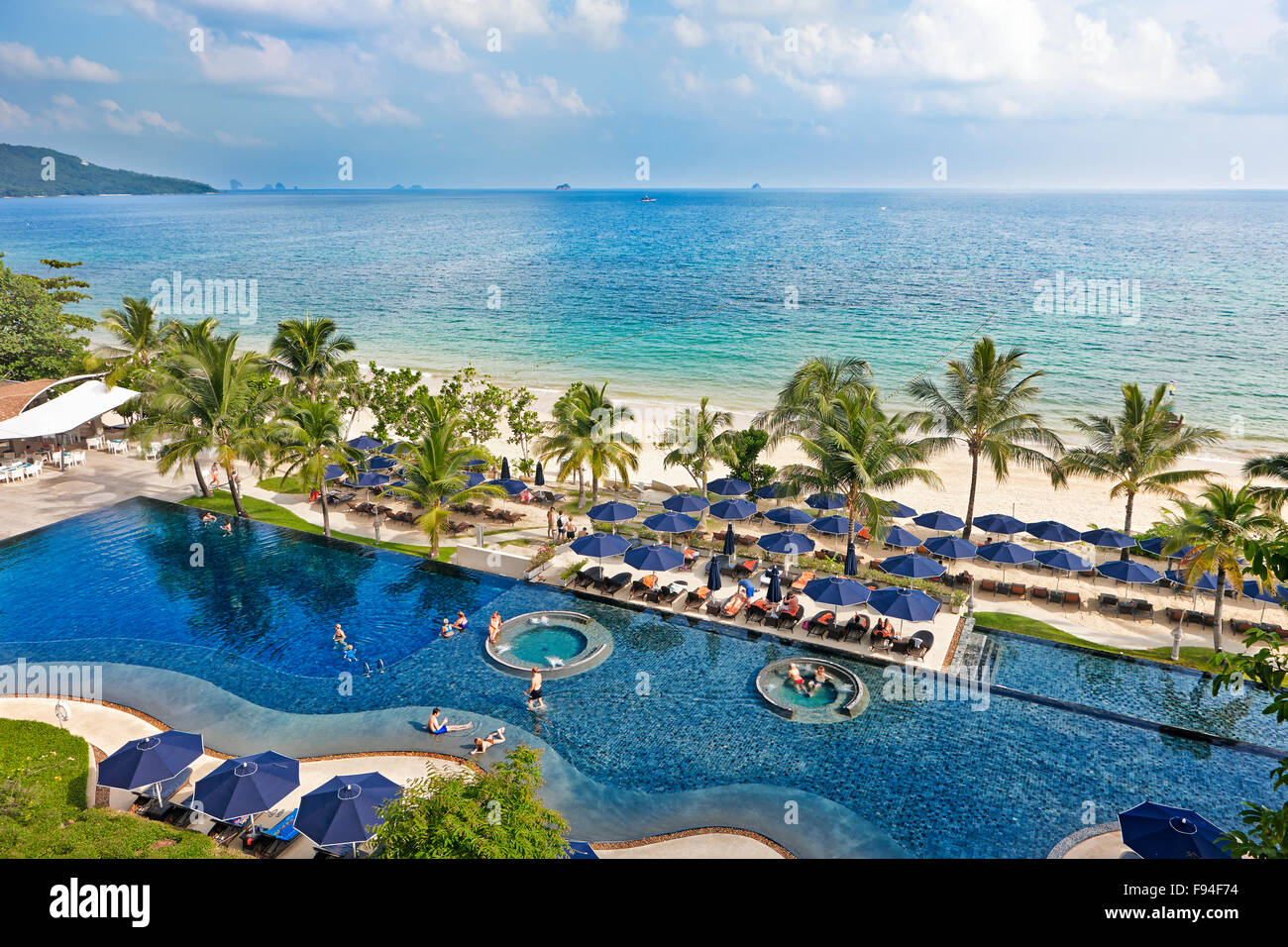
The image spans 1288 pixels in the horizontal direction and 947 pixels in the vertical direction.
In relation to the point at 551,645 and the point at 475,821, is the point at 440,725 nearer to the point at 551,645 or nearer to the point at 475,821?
the point at 551,645

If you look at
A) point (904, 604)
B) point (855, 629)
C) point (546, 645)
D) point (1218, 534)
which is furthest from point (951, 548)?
point (546, 645)

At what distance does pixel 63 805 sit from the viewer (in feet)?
48.8

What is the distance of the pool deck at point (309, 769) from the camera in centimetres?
1424

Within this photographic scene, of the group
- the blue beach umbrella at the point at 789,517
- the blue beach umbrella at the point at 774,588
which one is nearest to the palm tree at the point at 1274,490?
the blue beach umbrella at the point at 774,588

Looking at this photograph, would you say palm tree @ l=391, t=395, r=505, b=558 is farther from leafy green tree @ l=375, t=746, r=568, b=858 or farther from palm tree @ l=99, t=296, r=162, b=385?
palm tree @ l=99, t=296, r=162, b=385

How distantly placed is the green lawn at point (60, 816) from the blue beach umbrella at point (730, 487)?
2095cm

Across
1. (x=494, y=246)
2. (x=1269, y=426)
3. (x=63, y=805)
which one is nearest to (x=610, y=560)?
(x=63, y=805)

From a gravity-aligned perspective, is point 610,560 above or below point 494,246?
below

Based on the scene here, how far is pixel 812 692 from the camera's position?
19328 mm

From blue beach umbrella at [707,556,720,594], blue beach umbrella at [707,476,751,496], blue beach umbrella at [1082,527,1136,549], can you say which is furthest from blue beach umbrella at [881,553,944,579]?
blue beach umbrella at [707,476,751,496]

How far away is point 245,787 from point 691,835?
813cm
